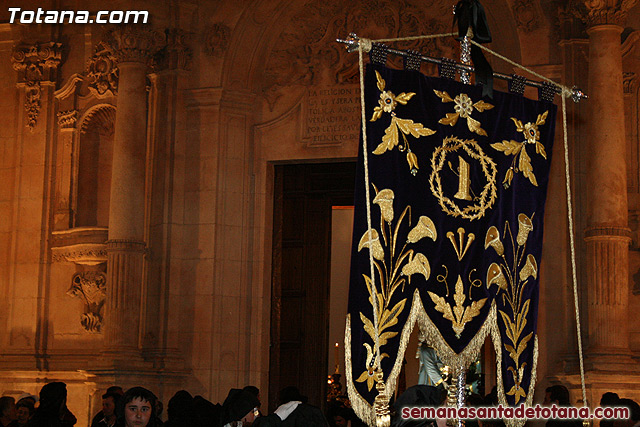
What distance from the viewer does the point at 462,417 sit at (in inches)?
263

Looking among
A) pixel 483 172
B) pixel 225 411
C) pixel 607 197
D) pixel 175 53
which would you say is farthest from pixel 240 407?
pixel 175 53

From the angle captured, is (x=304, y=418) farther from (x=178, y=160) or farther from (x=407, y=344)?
(x=178, y=160)

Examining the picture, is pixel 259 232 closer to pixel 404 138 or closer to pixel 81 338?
pixel 81 338

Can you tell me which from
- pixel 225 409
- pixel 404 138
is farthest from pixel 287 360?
pixel 404 138

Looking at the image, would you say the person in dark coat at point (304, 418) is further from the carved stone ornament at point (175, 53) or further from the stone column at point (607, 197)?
the carved stone ornament at point (175, 53)

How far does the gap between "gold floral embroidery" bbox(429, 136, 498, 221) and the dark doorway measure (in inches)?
284

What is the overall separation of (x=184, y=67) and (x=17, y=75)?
8.33ft

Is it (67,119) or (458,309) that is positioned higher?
(67,119)

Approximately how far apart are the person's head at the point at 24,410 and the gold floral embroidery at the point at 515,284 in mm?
4864

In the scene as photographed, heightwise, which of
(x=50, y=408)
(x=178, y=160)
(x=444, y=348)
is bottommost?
(x=50, y=408)

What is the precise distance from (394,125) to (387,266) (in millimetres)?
896

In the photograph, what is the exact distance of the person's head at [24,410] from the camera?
1020 cm

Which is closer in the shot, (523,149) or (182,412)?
(523,149)

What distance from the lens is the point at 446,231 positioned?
7.22m
